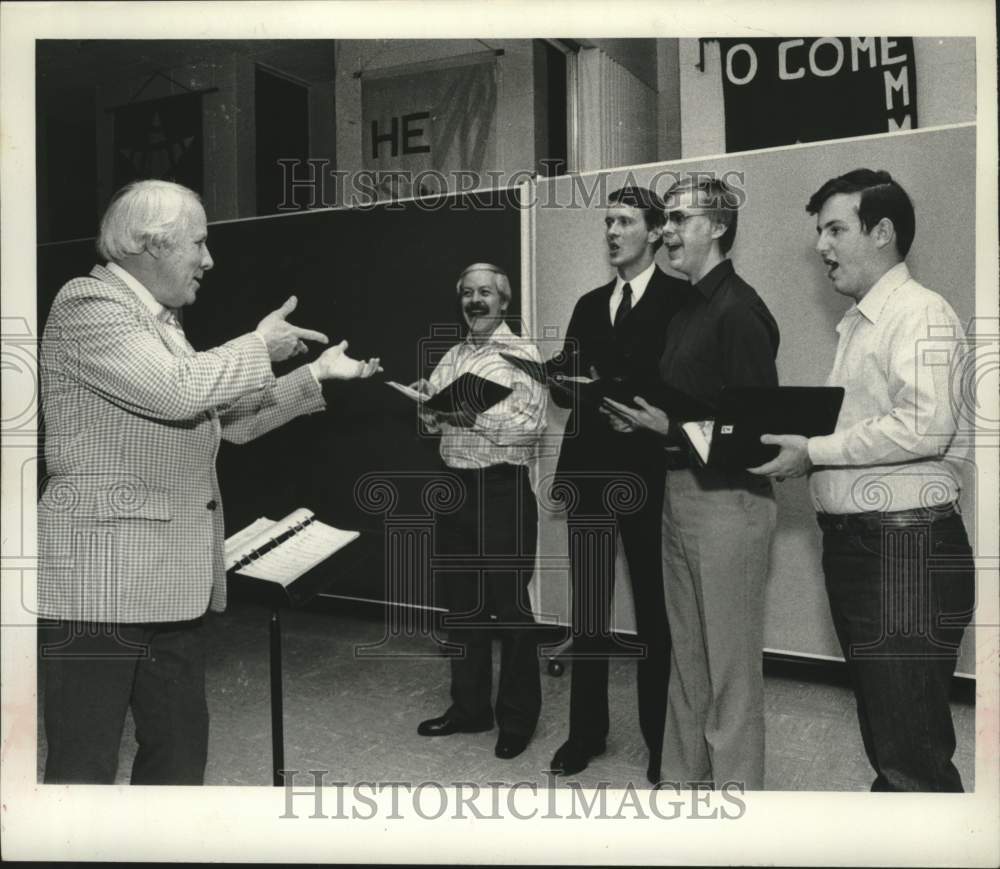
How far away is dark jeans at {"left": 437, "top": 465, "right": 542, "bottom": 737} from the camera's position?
2420mm

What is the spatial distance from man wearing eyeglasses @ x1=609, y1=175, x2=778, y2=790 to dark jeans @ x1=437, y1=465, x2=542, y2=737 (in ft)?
1.48

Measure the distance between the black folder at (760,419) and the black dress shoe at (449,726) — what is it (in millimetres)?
1032

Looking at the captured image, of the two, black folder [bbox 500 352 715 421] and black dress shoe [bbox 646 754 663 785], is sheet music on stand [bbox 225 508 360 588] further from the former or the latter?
black dress shoe [bbox 646 754 663 785]

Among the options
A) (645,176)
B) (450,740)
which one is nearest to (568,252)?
(645,176)

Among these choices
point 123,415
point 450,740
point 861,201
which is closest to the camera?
point 123,415

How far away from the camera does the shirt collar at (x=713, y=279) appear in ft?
6.90

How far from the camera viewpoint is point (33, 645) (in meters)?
2.12

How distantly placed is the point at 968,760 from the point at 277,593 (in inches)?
73.0

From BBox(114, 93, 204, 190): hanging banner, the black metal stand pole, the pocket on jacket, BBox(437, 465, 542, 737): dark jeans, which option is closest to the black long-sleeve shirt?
BBox(437, 465, 542, 737): dark jeans

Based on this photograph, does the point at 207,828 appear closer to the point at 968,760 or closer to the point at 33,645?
the point at 33,645

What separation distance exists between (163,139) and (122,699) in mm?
1711

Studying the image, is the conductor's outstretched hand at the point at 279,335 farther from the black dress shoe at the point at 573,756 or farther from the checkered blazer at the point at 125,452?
the black dress shoe at the point at 573,756

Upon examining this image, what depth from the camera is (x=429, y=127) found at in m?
2.59

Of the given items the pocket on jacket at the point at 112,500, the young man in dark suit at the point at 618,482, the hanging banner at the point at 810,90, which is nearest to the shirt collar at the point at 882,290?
the young man in dark suit at the point at 618,482
